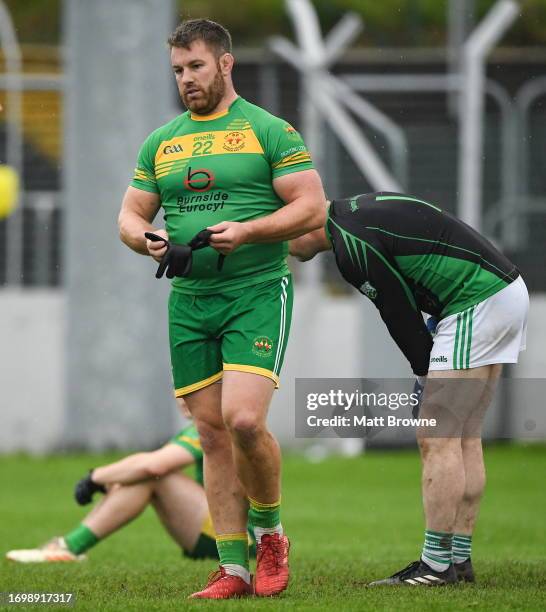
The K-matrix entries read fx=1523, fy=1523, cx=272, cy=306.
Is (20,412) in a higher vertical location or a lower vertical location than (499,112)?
lower

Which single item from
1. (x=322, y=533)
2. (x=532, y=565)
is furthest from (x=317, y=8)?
(x=532, y=565)

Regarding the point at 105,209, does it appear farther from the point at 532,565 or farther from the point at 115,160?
the point at 532,565

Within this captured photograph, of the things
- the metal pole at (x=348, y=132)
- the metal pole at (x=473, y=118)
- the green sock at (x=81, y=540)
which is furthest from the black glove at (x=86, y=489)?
the metal pole at (x=348, y=132)

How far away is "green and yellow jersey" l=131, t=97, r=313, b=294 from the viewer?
20.0 ft

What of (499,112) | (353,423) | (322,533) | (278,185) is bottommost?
(322,533)

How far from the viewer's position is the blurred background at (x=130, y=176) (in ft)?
47.2

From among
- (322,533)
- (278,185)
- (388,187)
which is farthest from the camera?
(388,187)

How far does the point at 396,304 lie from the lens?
641 centimetres

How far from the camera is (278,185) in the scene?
6.11 metres

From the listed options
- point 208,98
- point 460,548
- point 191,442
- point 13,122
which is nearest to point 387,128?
point 13,122

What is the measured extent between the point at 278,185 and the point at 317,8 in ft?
63.8

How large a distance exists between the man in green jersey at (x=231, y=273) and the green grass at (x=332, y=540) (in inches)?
15.1

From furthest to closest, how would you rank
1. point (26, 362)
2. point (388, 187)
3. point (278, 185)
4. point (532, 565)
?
point (26, 362) < point (388, 187) < point (532, 565) < point (278, 185)

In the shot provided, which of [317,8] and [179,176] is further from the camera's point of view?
[317,8]
